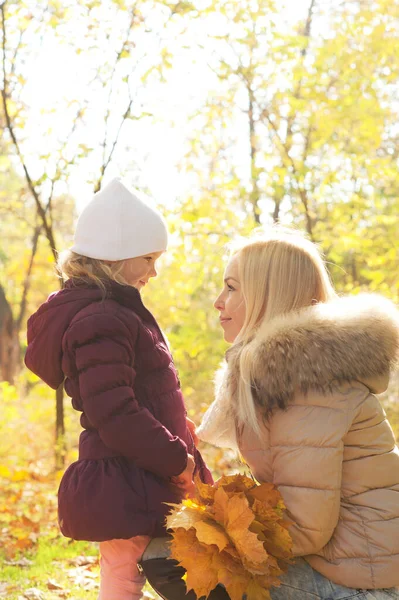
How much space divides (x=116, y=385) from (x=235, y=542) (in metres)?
0.67

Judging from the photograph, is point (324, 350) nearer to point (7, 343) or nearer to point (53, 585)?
point (53, 585)

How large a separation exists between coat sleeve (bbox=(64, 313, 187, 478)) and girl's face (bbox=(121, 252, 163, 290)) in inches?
13.0

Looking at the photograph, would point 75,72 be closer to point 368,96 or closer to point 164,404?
point 368,96

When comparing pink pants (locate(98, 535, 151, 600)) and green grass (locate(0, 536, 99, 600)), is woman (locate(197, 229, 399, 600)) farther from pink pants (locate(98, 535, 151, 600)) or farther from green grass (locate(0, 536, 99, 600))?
green grass (locate(0, 536, 99, 600))

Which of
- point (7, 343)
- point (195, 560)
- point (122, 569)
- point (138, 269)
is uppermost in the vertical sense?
point (138, 269)

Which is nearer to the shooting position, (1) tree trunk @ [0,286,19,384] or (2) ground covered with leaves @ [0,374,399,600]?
(2) ground covered with leaves @ [0,374,399,600]

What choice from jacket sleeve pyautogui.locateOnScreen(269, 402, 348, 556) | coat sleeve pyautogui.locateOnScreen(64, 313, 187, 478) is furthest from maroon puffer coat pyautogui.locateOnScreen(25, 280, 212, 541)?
jacket sleeve pyautogui.locateOnScreen(269, 402, 348, 556)

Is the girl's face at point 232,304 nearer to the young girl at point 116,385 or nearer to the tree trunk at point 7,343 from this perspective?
the young girl at point 116,385

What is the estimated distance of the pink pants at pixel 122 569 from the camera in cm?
275

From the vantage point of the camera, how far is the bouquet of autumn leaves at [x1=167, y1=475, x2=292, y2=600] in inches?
86.9

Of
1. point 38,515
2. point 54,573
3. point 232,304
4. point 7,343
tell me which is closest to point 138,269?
point 232,304

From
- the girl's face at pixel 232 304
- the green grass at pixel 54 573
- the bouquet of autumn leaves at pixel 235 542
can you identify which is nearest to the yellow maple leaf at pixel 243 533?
the bouquet of autumn leaves at pixel 235 542

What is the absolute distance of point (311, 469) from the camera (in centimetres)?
227

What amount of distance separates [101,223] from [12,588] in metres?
2.34
